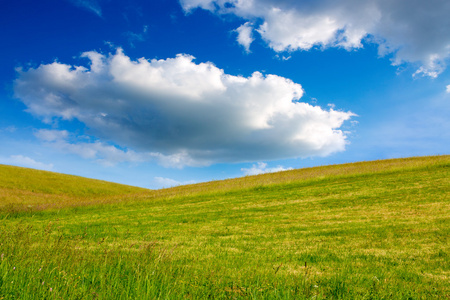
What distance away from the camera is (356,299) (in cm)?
385

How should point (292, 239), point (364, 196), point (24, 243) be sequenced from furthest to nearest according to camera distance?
1. point (364, 196)
2. point (292, 239)
3. point (24, 243)

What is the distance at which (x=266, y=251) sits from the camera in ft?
24.6

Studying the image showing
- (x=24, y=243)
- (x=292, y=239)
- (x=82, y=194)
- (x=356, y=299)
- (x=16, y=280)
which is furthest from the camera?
(x=82, y=194)

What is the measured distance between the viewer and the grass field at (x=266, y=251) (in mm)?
3818

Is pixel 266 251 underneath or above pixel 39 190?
underneath

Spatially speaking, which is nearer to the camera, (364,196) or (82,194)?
(364,196)

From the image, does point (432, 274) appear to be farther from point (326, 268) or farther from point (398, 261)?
point (326, 268)

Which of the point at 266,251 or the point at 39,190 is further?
the point at 39,190

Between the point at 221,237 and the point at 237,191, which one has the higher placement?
the point at 237,191

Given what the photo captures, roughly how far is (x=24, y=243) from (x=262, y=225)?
8256mm

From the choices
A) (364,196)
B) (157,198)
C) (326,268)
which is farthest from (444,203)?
(157,198)

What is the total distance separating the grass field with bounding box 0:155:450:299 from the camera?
3.82 m

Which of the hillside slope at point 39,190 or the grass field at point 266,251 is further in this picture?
the hillside slope at point 39,190

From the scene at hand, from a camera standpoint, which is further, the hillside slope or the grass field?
the hillside slope
